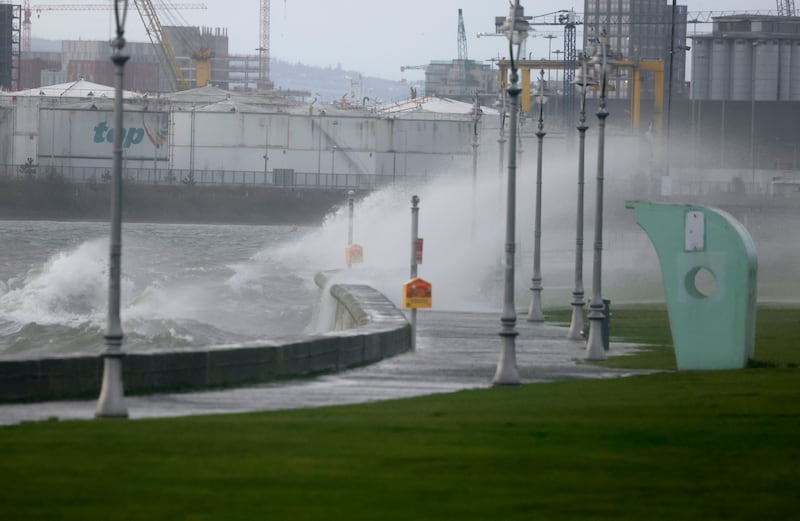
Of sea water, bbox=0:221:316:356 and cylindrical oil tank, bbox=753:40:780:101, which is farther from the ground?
cylindrical oil tank, bbox=753:40:780:101

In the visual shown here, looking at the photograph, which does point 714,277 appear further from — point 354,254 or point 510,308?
point 354,254

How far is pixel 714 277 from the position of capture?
23625 millimetres

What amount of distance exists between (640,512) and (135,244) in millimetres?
100281

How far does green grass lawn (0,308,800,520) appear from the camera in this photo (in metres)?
10.6

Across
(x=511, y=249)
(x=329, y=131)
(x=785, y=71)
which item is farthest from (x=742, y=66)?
(x=511, y=249)

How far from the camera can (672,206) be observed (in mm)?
23844

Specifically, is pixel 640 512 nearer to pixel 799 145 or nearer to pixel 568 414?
pixel 568 414

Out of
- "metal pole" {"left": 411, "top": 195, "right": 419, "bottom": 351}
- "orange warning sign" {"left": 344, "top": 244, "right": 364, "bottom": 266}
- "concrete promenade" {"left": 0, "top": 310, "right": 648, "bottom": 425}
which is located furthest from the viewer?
"orange warning sign" {"left": 344, "top": 244, "right": 364, "bottom": 266}

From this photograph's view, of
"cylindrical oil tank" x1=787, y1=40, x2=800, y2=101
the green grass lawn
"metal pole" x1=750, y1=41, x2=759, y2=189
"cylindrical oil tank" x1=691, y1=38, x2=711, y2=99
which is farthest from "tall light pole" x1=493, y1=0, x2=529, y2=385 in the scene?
"cylindrical oil tank" x1=787, y1=40, x2=800, y2=101

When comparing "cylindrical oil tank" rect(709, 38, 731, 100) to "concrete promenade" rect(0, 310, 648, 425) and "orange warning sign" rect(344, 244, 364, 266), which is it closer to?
"orange warning sign" rect(344, 244, 364, 266)

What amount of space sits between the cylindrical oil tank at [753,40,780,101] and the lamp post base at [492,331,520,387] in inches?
4571

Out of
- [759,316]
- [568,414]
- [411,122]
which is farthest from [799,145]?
[568,414]

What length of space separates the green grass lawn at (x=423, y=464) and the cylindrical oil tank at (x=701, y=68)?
4700 inches

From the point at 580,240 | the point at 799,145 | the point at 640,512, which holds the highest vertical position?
the point at 799,145
